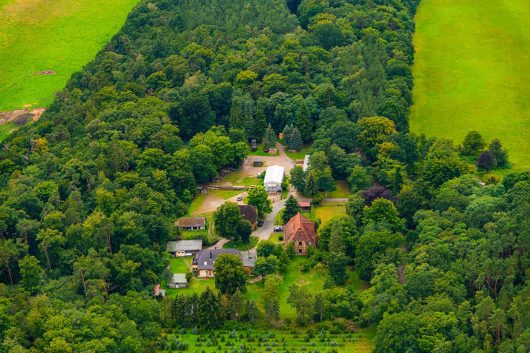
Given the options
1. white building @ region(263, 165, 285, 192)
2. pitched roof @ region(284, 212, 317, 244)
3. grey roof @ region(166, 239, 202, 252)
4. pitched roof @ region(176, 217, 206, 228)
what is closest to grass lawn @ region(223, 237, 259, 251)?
grey roof @ region(166, 239, 202, 252)

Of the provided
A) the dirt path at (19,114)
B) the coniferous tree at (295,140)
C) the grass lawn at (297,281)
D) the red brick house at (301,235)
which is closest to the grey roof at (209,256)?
the grass lawn at (297,281)

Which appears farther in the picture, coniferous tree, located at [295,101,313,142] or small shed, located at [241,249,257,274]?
coniferous tree, located at [295,101,313,142]

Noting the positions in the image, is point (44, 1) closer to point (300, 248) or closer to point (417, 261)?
point (300, 248)

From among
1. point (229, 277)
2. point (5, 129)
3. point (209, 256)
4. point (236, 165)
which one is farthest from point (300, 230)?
point (5, 129)

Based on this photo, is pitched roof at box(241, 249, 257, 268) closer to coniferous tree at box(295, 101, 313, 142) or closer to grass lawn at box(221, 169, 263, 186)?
grass lawn at box(221, 169, 263, 186)

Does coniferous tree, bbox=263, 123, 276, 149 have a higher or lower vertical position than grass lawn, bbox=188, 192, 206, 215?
higher

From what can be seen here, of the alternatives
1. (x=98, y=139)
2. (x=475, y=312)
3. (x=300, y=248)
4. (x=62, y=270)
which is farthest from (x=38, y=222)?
(x=475, y=312)
